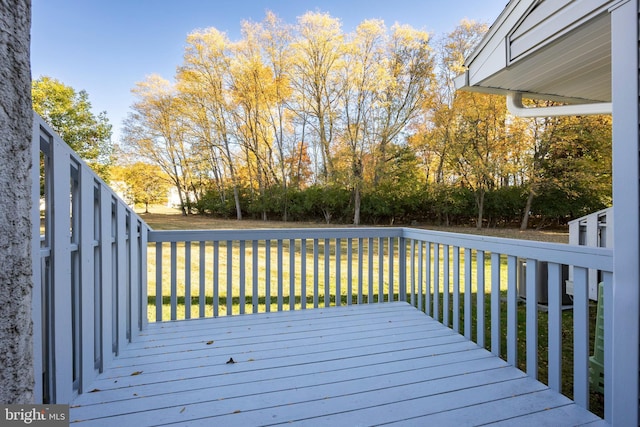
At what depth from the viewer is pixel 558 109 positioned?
8.46 ft

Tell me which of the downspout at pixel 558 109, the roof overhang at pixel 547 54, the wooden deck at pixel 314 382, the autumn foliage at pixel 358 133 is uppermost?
the autumn foliage at pixel 358 133

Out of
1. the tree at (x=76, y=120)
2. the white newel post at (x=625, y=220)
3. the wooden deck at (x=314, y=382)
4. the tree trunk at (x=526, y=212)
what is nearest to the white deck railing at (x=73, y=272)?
the wooden deck at (x=314, y=382)

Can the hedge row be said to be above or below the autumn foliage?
below

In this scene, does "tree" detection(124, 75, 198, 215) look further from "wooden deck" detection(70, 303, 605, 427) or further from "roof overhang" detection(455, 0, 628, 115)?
"wooden deck" detection(70, 303, 605, 427)

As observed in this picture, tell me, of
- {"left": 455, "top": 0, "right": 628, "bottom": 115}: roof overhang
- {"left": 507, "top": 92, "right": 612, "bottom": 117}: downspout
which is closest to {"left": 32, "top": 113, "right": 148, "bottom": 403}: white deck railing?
{"left": 455, "top": 0, "right": 628, "bottom": 115}: roof overhang

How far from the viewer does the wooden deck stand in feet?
5.08

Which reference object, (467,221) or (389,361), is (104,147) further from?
(389,361)

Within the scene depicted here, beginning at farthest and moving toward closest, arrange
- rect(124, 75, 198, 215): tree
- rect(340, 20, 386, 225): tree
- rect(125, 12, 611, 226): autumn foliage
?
rect(124, 75, 198, 215): tree
rect(340, 20, 386, 225): tree
rect(125, 12, 611, 226): autumn foliage

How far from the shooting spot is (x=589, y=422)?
4.96 feet

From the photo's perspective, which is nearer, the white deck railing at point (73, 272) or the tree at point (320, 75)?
the white deck railing at point (73, 272)

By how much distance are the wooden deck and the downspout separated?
176 centimetres

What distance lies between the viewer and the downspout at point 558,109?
220 centimetres

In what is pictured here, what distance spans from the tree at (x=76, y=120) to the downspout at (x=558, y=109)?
674 inches

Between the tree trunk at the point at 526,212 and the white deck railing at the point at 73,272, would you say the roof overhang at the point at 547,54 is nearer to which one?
the white deck railing at the point at 73,272
